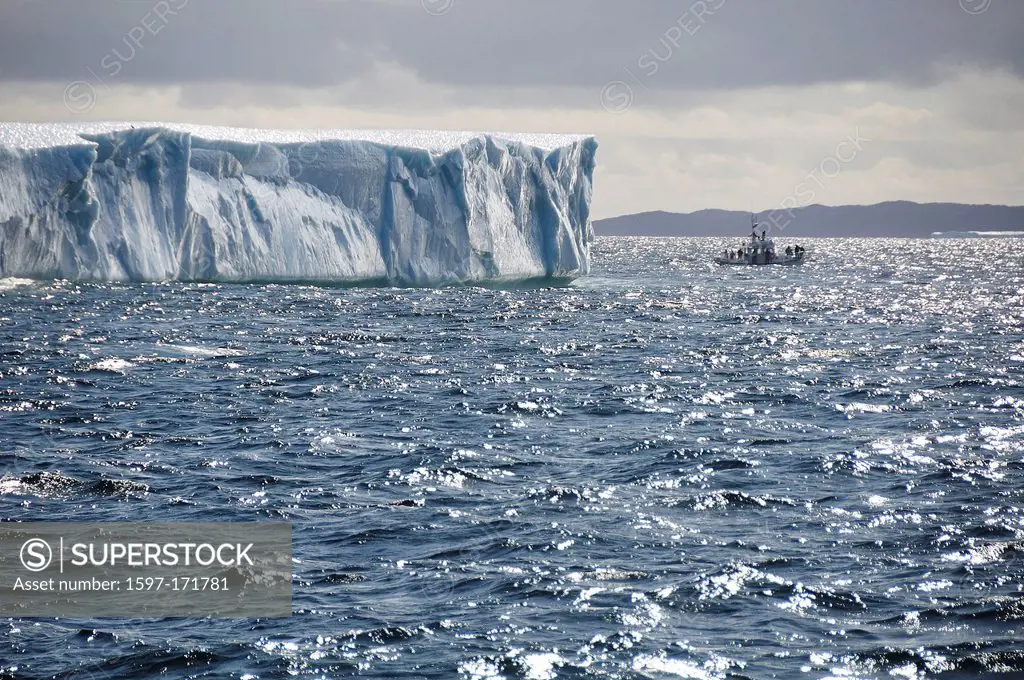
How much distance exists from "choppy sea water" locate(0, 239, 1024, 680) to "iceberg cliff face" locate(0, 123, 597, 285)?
9.84 meters

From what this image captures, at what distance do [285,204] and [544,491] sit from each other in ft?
114

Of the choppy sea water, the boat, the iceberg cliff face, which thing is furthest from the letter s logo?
the boat

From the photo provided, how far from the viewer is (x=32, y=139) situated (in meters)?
42.4

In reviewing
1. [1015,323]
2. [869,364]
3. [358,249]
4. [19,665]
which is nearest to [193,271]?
[358,249]

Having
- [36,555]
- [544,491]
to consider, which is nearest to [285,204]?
[544,491]

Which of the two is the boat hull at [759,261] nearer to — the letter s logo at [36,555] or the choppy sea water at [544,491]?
the choppy sea water at [544,491]

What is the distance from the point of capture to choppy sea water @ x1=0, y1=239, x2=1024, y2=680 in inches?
406

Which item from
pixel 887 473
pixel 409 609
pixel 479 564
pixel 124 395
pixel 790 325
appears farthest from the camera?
pixel 790 325

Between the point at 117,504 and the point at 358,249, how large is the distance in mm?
35197

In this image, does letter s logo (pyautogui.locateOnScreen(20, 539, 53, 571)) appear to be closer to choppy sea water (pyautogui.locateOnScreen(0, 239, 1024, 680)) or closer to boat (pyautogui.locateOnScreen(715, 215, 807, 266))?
choppy sea water (pyautogui.locateOnScreen(0, 239, 1024, 680))

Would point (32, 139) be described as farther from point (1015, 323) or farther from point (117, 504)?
point (1015, 323)

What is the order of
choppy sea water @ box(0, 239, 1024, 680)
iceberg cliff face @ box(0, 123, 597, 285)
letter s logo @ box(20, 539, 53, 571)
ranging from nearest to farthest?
choppy sea water @ box(0, 239, 1024, 680), letter s logo @ box(20, 539, 53, 571), iceberg cliff face @ box(0, 123, 597, 285)

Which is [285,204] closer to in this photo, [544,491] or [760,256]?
[544,491]

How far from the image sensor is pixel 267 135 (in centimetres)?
4988
